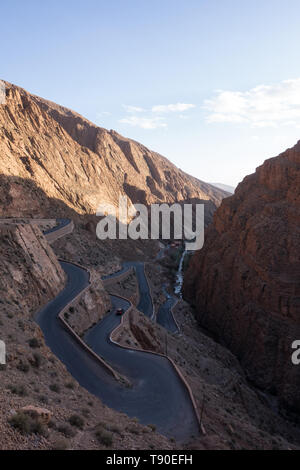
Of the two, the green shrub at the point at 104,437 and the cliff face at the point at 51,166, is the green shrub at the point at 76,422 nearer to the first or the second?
the green shrub at the point at 104,437

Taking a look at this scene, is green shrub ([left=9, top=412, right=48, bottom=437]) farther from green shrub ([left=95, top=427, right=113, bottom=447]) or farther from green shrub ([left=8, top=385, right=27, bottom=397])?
green shrub ([left=8, top=385, right=27, bottom=397])

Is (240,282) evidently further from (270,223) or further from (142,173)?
(142,173)

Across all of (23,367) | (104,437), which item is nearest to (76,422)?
(104,437)

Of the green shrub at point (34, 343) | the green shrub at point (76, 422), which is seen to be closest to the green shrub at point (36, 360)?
the green shrub at point (34, 343)

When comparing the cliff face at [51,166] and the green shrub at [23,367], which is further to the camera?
the cliff face at [51,166]

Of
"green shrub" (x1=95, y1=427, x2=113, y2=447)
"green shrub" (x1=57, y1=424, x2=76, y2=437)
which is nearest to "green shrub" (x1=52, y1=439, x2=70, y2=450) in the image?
"green shrub" (x1=57, y1=424, x2=76, y2=437)

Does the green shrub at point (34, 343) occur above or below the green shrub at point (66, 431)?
above

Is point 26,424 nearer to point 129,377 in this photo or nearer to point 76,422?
point 76,422
